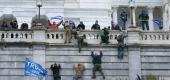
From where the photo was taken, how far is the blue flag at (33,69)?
47.5m

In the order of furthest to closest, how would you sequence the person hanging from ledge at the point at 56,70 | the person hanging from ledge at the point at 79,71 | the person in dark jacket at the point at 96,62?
1. the person in dark jacket at the point at 96,62
2. the person hanging from ledge at the point at 79,71
3. the person hanging from ledge at the point at 56,70

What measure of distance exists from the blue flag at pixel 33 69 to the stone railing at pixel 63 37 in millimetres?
3784

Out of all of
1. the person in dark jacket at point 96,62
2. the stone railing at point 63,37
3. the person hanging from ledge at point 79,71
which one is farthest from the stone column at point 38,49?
the person in dark jacket at point 96,62

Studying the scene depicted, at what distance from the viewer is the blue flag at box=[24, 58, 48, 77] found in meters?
47.5

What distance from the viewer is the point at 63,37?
5200 centimetres

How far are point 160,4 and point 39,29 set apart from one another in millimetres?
45034

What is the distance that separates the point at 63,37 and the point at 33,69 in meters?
5.22

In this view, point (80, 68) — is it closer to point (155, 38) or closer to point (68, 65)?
point (68, 65)

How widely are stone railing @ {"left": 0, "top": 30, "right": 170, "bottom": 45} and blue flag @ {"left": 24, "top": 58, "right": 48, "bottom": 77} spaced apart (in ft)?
12.4

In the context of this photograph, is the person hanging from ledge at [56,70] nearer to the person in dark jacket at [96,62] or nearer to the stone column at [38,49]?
the stone column at [38,49]

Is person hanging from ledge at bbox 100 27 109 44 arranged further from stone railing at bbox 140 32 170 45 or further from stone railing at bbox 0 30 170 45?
stone railing at bbox 140 32 170 45

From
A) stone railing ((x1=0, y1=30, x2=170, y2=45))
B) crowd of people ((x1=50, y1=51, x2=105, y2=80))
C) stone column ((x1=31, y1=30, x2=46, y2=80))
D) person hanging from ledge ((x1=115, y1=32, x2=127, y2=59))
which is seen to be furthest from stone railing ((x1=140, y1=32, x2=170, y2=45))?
stone column ((x1=31, y1=30, x2=46, y2=80))

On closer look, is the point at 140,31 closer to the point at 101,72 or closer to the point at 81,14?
the point at 101,72

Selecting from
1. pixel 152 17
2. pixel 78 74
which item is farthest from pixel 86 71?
pixel 152 17
